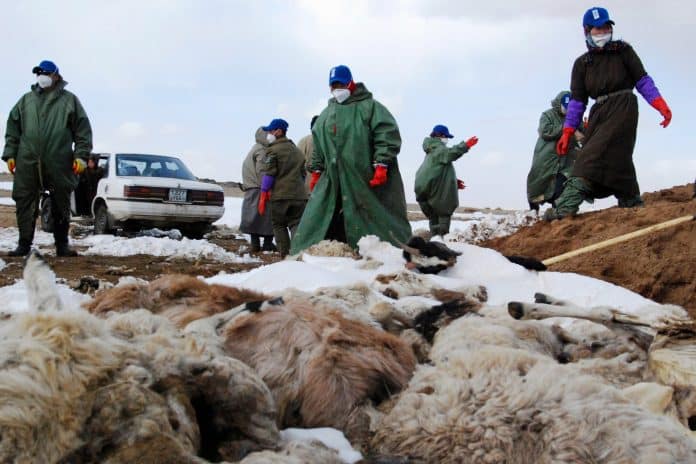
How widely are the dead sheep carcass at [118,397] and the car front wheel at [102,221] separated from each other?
38.9 ft

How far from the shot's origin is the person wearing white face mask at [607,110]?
22.3ft

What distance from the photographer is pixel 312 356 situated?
230cm

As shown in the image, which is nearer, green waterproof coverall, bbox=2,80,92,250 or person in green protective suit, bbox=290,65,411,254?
person in green protective suit, bbox=290,65,411,254

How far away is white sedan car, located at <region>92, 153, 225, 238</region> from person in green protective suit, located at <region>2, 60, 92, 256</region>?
4.15 metres

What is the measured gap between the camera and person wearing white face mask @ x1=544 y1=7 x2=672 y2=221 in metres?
6.79

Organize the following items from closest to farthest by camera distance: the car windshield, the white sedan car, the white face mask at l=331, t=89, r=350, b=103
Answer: the white face mask at l=331, t=89, r=350, b=103
the white sedan car
the car windshield

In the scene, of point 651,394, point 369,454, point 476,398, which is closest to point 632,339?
point 651,394

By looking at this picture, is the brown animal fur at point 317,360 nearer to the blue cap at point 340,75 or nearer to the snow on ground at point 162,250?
the blue cap at point 340,75

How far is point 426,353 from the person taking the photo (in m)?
2.66

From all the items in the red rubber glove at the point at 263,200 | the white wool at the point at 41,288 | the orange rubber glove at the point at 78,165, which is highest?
the orange rubber glove at the point at 78,165

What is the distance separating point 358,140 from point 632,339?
460 cm

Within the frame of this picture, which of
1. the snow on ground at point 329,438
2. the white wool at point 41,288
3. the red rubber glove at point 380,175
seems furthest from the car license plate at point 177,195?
the snow on ground at point 329,438

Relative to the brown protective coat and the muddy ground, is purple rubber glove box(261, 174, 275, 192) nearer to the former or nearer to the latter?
the muddy ground

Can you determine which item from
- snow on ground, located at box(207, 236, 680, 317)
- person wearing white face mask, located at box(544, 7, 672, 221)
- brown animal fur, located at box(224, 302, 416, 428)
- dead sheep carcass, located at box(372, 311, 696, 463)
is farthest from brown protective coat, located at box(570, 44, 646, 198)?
dead sheep carcass, located at box(372, 311, 696, 463)
